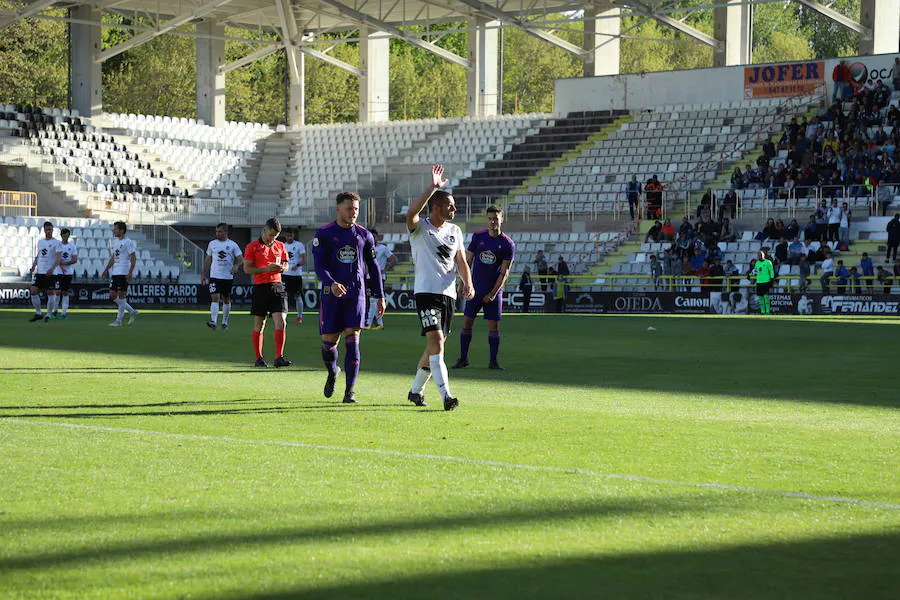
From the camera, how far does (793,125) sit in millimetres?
45969

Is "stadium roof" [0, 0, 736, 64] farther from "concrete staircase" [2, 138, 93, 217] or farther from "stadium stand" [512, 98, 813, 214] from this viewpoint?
"concrete staircase" [2, 138, 93, 217]

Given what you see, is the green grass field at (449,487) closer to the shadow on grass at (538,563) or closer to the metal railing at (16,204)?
the shadow on grass at (538,563)

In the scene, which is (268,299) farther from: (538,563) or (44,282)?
(44,282)

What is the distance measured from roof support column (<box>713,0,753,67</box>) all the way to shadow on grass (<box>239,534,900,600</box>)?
50.3 m

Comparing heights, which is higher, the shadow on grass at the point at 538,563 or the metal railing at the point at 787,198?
the metal railing at the point at 787,198

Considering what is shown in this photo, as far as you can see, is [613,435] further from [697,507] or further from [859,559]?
[859,559]

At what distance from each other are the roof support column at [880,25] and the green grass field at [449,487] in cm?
3829

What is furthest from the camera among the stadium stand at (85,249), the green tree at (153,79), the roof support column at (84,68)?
the green tree at (153,79)

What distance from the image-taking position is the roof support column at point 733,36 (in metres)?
54.6

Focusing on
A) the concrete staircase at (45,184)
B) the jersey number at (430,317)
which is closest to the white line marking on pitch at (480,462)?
the jersey number at (430,317)

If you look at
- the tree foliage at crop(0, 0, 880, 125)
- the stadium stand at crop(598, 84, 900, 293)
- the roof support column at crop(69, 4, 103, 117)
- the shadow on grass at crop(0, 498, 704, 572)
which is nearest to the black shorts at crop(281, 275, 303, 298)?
the stadium stand at crop(598, 84, 900, 293)

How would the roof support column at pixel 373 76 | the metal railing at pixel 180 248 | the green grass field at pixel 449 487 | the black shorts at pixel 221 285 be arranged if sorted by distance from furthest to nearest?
the roof support column at pixel 373 76 < the metal railing at pixel 180 248 < the black shorts at pixel 221 285 < the green grass field at pixel 449 487

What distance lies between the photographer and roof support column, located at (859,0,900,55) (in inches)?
2014

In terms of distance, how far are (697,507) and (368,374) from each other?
30.8 feet
